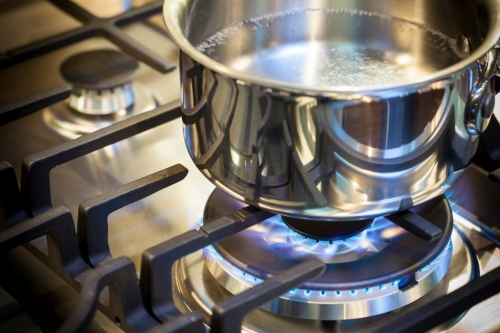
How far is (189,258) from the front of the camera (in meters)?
0.59

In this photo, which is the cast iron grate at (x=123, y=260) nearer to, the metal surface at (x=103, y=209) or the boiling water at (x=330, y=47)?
the metal surface at (x=103, y=209)

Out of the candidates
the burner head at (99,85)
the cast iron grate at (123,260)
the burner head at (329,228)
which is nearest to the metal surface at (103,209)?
the cast iron grate at (123,260)

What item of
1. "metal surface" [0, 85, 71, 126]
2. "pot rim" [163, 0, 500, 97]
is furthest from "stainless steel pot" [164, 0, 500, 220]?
"metal surface" [0, 85, 71, 126]

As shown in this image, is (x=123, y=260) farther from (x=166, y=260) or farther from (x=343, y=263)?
(x=343, y=263)

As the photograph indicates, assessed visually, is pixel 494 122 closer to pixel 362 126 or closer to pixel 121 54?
pixel 362 126

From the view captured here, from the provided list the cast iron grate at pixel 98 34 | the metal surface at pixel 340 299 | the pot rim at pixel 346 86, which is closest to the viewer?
the pot rim at pixel 346 86

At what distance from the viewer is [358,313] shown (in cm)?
53

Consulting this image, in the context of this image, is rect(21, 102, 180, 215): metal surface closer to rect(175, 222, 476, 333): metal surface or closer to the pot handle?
rect(175, 222, 476, 333): metal surface

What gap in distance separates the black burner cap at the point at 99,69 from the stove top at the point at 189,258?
3.7 inches

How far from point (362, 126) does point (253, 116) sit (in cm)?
7

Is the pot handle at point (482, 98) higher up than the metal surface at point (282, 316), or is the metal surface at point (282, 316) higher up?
the pot handle at point (482, 98)

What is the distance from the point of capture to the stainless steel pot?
43 centimetres

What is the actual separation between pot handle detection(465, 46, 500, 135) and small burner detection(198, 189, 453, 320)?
0.11m

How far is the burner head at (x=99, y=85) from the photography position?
2.43 feet
